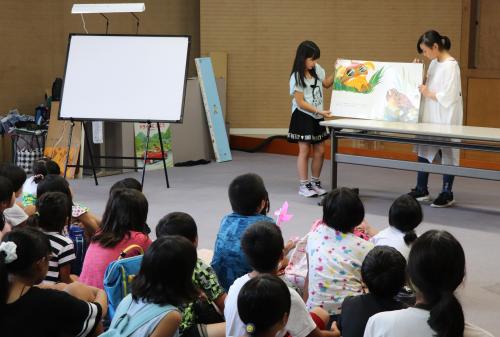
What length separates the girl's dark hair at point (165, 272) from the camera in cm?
251

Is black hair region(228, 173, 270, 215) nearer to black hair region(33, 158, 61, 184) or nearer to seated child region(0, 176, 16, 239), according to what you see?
seated child region(0, 176, 16, 239)

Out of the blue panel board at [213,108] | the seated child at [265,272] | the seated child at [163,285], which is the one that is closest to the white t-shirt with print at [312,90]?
the blue panel board at [213,108]

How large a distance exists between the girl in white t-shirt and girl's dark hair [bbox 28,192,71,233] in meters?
3.53

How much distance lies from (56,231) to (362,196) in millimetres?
3874

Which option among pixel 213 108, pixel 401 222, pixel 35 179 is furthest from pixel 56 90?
pixel 401 222

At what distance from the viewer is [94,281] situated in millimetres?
3266

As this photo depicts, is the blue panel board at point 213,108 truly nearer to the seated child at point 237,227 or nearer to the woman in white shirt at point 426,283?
the seated child at point 237,227

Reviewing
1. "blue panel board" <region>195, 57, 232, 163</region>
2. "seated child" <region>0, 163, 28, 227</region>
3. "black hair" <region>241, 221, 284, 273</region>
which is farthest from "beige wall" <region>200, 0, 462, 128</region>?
"black hair" <region>241, 221, 284, 273</region>

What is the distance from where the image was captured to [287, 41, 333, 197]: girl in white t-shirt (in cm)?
664

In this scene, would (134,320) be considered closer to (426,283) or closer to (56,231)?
(426,283)

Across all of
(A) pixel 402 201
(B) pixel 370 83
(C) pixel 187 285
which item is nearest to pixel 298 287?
(A) pixel 402 201

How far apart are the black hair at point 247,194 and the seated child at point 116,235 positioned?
41 centimetres

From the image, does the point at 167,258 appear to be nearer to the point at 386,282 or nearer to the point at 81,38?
the point at 386,282

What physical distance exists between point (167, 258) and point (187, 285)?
126mm
